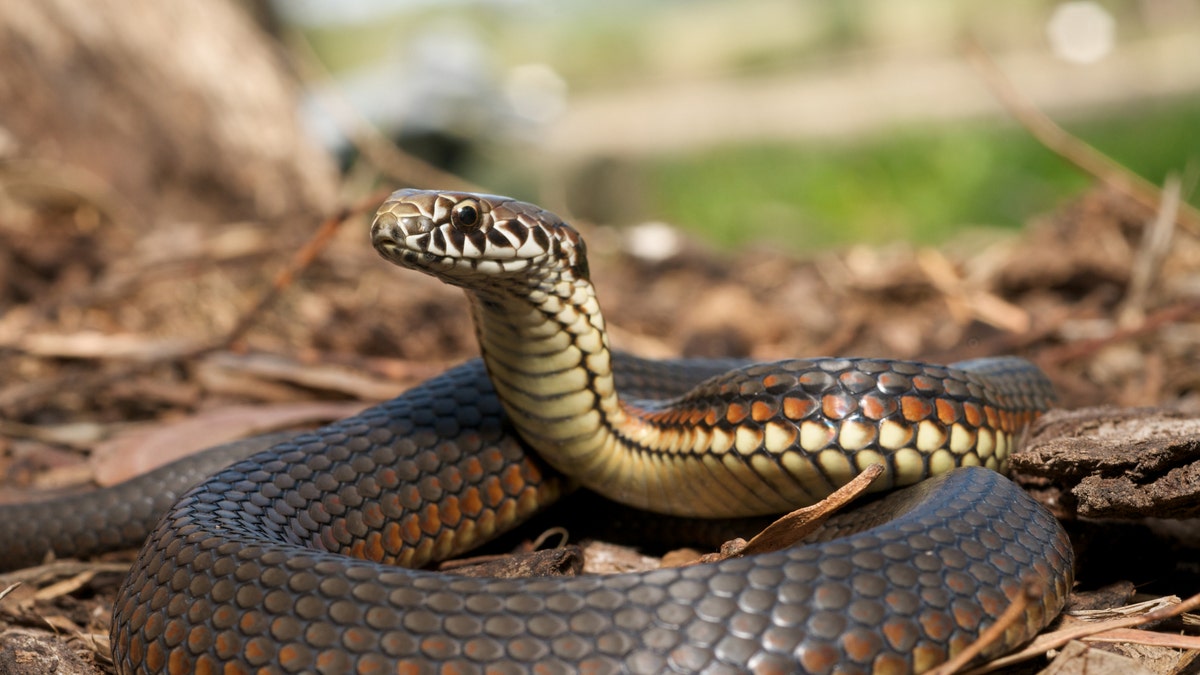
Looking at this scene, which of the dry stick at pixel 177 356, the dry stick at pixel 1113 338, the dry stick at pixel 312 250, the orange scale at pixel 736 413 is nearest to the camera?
the orange scale at pixel 736 413

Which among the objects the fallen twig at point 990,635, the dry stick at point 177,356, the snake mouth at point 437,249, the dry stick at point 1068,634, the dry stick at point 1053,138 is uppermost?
the dry stick at point 1053,138

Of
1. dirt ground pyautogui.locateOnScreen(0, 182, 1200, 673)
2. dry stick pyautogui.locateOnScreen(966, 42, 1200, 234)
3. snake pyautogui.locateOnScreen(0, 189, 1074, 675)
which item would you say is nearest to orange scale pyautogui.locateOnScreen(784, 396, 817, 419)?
snake pyautogui.locateOnScreen(0, 189, 1074, 675)

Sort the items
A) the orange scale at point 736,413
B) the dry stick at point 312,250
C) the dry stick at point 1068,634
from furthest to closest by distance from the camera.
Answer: the dry stick at point 312,250
the orange scale at point 736,413
the dry stick at point 1068,634

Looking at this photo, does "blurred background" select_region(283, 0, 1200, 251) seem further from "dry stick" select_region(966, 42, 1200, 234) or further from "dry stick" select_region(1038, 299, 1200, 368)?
"dry stick" select_region(1038, 299, 1200, 368)

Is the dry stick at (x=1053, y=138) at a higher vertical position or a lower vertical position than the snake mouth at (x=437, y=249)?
higher

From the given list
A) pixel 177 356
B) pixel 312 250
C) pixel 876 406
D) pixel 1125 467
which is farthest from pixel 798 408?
pixel 177 356

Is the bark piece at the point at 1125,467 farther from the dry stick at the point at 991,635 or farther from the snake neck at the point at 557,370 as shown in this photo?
the snake neck at the point at 557,370

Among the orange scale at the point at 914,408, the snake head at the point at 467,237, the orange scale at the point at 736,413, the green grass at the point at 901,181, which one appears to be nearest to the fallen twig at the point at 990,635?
the orange scale at the point at 914,408

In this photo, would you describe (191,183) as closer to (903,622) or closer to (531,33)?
(903,622)

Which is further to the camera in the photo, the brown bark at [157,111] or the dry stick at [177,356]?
the brown bark at [157,111]
